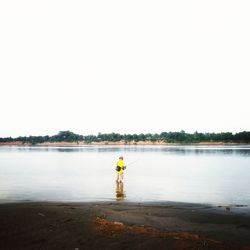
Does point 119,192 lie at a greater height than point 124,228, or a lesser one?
lesser

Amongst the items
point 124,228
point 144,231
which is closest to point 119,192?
point 124,228

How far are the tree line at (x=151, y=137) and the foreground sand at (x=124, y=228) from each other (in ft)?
426

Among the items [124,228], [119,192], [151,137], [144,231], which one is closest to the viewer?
[144,231]

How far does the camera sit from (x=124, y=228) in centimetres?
895

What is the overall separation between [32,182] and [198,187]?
37.1ft

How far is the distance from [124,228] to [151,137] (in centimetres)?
15704

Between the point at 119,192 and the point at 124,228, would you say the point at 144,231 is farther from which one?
the point at 119,192

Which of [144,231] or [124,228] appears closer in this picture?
[144,231]

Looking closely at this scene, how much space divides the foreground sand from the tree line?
129868 millimetres

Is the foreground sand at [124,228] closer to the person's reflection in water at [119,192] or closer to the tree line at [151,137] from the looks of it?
the person's reflection in water at [119,192]

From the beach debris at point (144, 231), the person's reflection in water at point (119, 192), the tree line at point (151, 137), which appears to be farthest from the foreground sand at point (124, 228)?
the tree line at point (151, 137)

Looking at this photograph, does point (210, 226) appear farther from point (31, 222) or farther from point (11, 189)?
point (11, 189)

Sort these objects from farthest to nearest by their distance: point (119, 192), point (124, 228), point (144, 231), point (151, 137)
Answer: point (151, 137), point (119, 192), point (124, 228), point (144, 231)

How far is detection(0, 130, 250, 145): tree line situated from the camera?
139000mm
